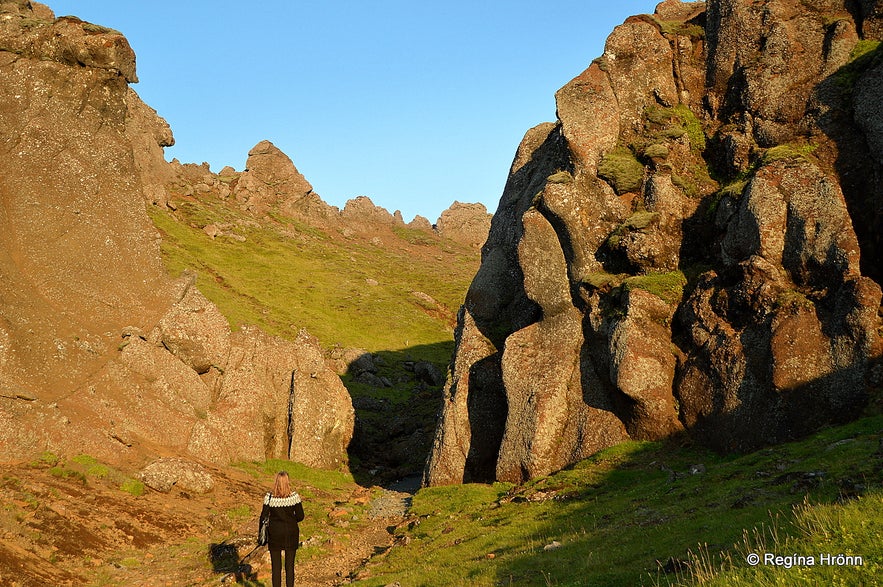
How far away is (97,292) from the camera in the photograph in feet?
143

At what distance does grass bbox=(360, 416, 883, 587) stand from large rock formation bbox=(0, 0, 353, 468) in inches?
761

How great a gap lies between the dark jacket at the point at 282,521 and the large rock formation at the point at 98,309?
20.2 meters

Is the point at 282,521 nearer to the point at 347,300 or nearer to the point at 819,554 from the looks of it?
the point at 819,554

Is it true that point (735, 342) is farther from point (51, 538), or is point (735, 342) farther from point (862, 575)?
point (51, 538)

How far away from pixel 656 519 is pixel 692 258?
25156 millimetres

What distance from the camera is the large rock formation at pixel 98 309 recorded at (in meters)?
37.6

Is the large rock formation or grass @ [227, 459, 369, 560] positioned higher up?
the large rock formation

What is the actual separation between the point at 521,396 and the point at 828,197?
22.2 metres

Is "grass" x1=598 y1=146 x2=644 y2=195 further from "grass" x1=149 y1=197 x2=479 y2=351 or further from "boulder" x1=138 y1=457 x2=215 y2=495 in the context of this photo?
"grass" x1=149 y1=197 x2=479 y2=351

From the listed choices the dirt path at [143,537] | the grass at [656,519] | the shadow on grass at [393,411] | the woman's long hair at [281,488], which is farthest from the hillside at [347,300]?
the woman's long hair at [281,488]

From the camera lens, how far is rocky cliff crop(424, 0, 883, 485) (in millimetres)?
33250

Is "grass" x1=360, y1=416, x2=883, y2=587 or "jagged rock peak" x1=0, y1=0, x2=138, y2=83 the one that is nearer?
"grass" x1=360, y1=416, x2=883, y2=587

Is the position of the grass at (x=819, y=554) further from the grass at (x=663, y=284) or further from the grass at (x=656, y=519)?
the grass at (x=663, y=284)

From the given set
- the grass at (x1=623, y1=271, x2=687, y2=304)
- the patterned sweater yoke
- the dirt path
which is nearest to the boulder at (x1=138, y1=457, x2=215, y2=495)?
the dirt path
